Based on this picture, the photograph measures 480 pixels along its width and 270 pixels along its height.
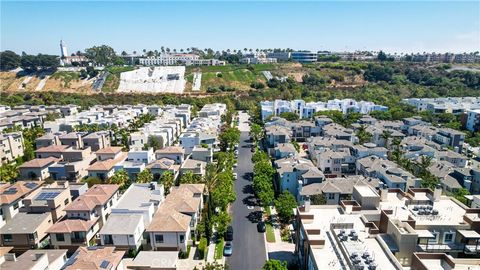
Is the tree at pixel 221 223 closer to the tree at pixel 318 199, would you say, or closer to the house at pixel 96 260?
the tree at pixel 318 199

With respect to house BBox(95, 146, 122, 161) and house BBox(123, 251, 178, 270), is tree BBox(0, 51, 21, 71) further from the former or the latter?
house BBox(123, 251, 178, 270)

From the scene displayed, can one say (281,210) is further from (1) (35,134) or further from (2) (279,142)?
(1) (35,134)

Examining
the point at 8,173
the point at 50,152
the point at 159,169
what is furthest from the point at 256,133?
the point at 8,173

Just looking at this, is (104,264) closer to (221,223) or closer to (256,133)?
(221,223)

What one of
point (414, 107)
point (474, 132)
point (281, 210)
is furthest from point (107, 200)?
point (414, 107)

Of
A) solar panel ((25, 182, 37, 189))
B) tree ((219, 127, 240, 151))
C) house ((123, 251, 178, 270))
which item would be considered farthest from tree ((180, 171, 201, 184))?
tree ((219, 127, 240, 151))

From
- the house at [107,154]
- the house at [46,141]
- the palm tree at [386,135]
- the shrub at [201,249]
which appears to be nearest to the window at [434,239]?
the shrub at [201,249]
